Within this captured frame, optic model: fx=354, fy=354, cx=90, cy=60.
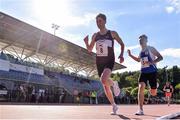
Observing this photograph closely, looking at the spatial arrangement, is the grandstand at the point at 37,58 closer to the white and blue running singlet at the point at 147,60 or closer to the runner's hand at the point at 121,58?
the white and blue running singlet at the point at 147,60

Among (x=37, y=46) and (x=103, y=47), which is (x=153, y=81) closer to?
(x=103, y=47)

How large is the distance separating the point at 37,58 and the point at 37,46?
5189 mm

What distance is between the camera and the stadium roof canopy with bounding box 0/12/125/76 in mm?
32688

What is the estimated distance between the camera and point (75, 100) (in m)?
31.5

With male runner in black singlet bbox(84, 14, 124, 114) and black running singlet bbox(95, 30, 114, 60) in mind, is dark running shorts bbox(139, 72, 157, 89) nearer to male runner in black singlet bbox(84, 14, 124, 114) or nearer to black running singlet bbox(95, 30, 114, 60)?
male runner in black singlet bbox(84, 14, 124, 114)

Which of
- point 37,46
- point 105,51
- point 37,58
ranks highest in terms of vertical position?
point 37,46

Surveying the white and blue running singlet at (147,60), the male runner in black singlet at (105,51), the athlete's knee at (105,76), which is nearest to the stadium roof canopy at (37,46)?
the white and blue running singlet at (147,60)

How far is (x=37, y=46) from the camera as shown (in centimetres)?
3906

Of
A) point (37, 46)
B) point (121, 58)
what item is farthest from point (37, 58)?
point (121, 58)

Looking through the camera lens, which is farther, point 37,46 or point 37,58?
point 37,58

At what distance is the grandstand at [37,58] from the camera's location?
30108mm

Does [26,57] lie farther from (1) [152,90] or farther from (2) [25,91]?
(1) [152,90]

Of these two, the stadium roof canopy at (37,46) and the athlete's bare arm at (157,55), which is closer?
the athlete's bare arm at (157,55)

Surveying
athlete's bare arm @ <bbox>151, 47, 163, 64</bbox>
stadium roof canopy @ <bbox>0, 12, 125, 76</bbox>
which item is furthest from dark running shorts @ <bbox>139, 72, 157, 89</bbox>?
stadium roof canopy @ <bbox>0, 12, 125, 76</bbox>
